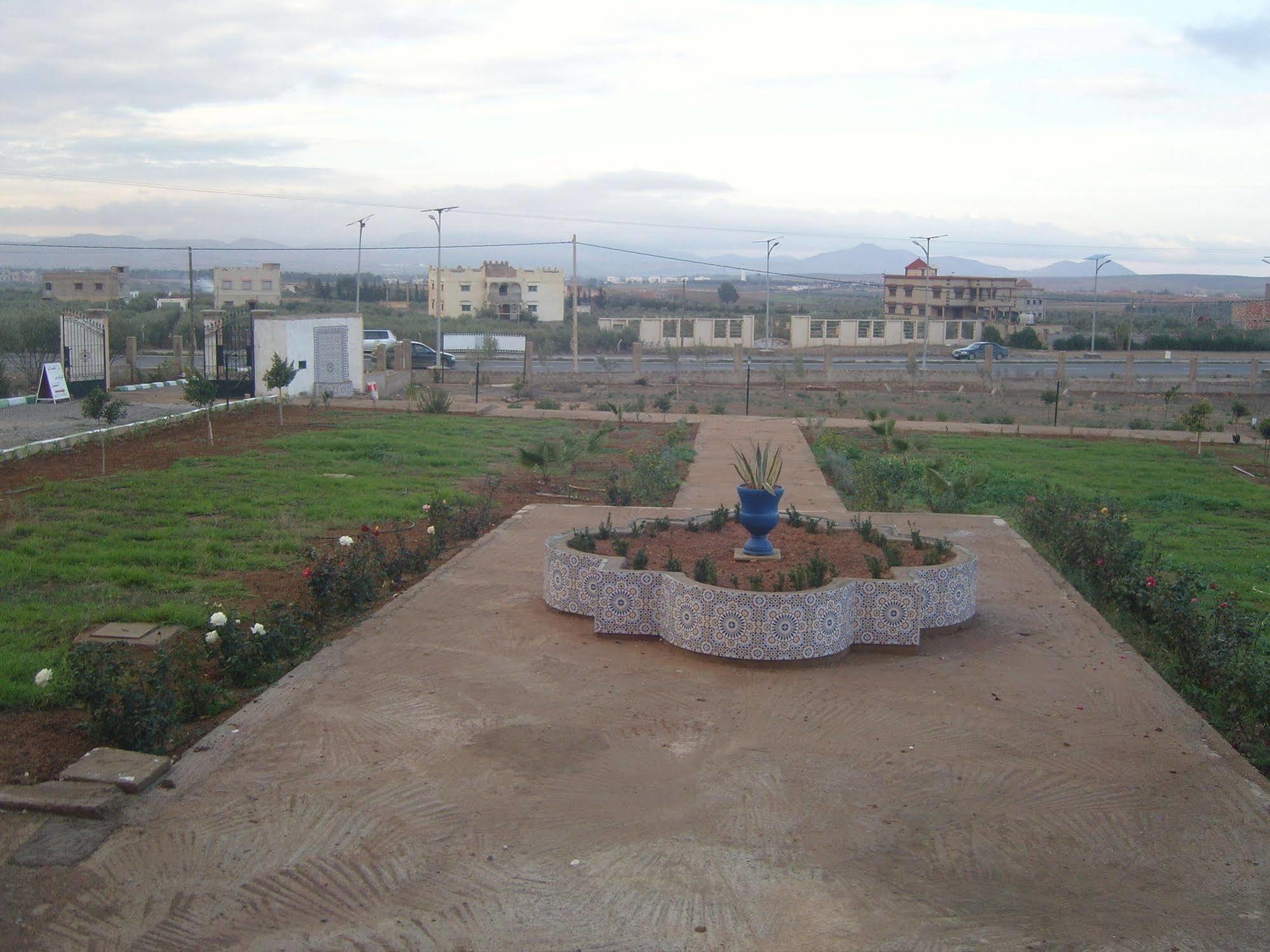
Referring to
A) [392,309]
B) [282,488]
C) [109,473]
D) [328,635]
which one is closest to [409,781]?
[328,635]

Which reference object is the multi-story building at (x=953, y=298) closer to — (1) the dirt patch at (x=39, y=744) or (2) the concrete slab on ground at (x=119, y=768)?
(1) the dirt patch at (x=39, y=744)

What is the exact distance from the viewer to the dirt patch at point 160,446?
16406mm

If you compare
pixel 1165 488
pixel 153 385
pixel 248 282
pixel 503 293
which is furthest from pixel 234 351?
pixel 248 282

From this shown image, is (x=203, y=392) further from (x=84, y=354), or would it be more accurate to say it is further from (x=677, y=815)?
(x=677, y=815)

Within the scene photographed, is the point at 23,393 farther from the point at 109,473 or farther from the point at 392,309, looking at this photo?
the point at 392,309

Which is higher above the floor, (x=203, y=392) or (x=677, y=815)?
(x=203, y=392)

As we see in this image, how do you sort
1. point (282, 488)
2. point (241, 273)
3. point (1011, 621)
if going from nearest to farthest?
point (1011, 621) < point (282, 488) < point (241, 273)

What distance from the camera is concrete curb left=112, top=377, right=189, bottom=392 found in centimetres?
2998

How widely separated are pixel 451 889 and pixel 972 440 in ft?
70.7

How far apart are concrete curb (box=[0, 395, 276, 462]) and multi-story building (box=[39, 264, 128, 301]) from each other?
226 feet

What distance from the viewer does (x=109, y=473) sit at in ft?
53.9

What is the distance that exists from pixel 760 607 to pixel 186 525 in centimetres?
736

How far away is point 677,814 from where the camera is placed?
19.3 feet

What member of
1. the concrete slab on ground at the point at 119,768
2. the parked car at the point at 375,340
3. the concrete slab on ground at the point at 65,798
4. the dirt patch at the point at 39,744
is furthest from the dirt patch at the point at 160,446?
the parked car at the point at 375,340
